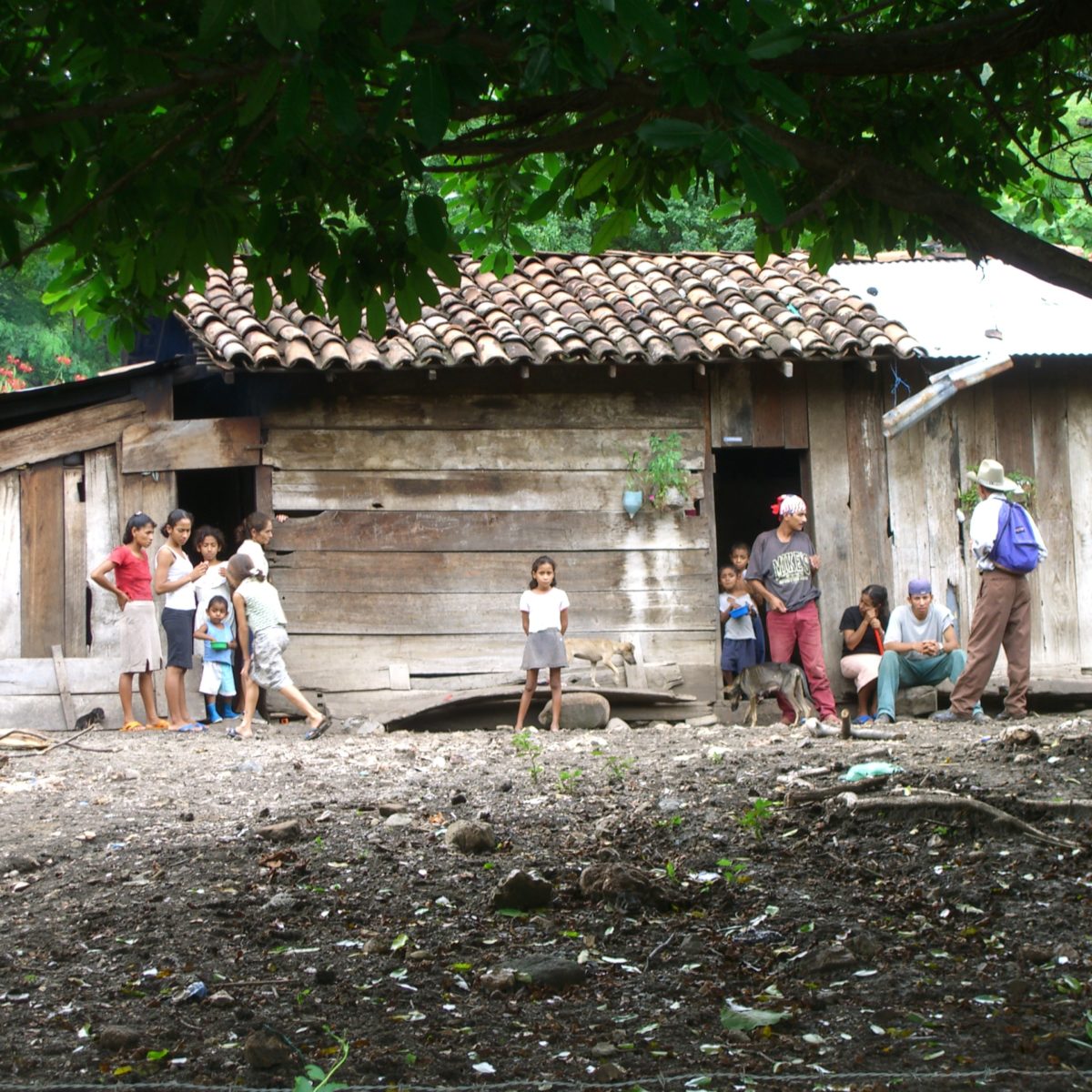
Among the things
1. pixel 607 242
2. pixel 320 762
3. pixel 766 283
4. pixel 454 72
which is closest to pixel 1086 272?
pixel 607 242

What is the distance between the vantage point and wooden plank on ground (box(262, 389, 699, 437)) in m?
10.9

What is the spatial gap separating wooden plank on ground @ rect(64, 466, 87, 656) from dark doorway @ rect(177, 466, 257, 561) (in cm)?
338

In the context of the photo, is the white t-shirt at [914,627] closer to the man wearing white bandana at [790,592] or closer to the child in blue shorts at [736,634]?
the man wearing white bandana at [790,592]

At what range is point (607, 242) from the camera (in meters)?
4.85

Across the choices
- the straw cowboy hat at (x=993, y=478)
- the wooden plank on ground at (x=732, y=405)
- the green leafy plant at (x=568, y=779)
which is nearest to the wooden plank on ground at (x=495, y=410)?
the wooden plank on ground at (x=732, y=405)

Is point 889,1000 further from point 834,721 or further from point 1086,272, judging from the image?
point 834,721

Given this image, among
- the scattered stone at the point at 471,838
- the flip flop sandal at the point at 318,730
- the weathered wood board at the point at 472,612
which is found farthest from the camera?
the weathered wood board at the point at 472,612

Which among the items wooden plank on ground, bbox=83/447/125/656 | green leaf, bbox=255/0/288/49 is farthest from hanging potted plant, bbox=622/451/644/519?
green leaf, bbox=255/0/288/49

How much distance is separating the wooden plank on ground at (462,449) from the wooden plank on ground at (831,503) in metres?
1.03

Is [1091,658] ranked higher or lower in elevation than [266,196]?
lower

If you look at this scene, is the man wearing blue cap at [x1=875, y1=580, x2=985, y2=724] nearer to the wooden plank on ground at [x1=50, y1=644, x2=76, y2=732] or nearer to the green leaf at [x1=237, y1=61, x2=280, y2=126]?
the wooden plank on ground at [x1=50, y1=644, x2=76, y2=732]

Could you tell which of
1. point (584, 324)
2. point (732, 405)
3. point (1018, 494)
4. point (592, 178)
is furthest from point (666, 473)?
point (592, 178)

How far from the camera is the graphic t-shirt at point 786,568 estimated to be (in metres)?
11.1

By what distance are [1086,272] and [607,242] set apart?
63.9 inches
